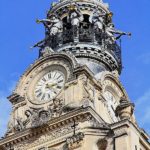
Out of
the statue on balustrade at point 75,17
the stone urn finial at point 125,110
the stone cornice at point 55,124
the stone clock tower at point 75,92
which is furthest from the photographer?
the statue on balustrade at point 75,17

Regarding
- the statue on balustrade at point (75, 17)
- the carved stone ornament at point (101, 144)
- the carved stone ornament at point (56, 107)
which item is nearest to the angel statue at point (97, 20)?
the statue on balustrade at point (75, 17)

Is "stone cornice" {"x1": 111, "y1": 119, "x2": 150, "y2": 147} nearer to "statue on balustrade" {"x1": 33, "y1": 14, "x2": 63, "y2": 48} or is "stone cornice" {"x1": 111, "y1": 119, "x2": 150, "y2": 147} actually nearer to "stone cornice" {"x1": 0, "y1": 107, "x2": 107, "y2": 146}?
"stone cornice" {"x1": 0, "y1": 107, "x2": 107, "y2": 146}

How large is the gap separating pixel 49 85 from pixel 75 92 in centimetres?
224

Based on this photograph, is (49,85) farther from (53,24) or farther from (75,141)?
(53,24)

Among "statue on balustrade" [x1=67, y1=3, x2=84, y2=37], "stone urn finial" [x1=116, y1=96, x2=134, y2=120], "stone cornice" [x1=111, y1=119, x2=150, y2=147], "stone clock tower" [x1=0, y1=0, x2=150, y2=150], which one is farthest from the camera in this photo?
"statue on balustrade" [x1=67, y1=3, x2=84, y2=37]

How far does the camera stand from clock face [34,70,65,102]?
1447 inches

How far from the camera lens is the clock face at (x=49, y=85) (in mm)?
36750

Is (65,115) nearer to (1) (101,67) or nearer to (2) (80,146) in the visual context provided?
(2) (80,146)

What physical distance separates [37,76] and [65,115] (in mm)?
4731

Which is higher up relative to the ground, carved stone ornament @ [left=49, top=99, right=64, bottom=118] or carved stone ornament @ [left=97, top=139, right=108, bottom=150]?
carved stone ornament @ [left=49, top=99, right=64, bottom=118]

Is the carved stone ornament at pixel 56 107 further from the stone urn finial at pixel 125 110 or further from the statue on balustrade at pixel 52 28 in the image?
the statue on balustrade at pixel 52 28

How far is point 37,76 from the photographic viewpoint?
125 feet

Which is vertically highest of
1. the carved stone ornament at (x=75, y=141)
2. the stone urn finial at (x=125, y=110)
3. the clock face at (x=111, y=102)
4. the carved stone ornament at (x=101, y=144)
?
the clock face at (x=111, y=102)

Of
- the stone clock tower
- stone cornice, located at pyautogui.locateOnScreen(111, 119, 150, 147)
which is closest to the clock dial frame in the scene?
the stone clock tower
